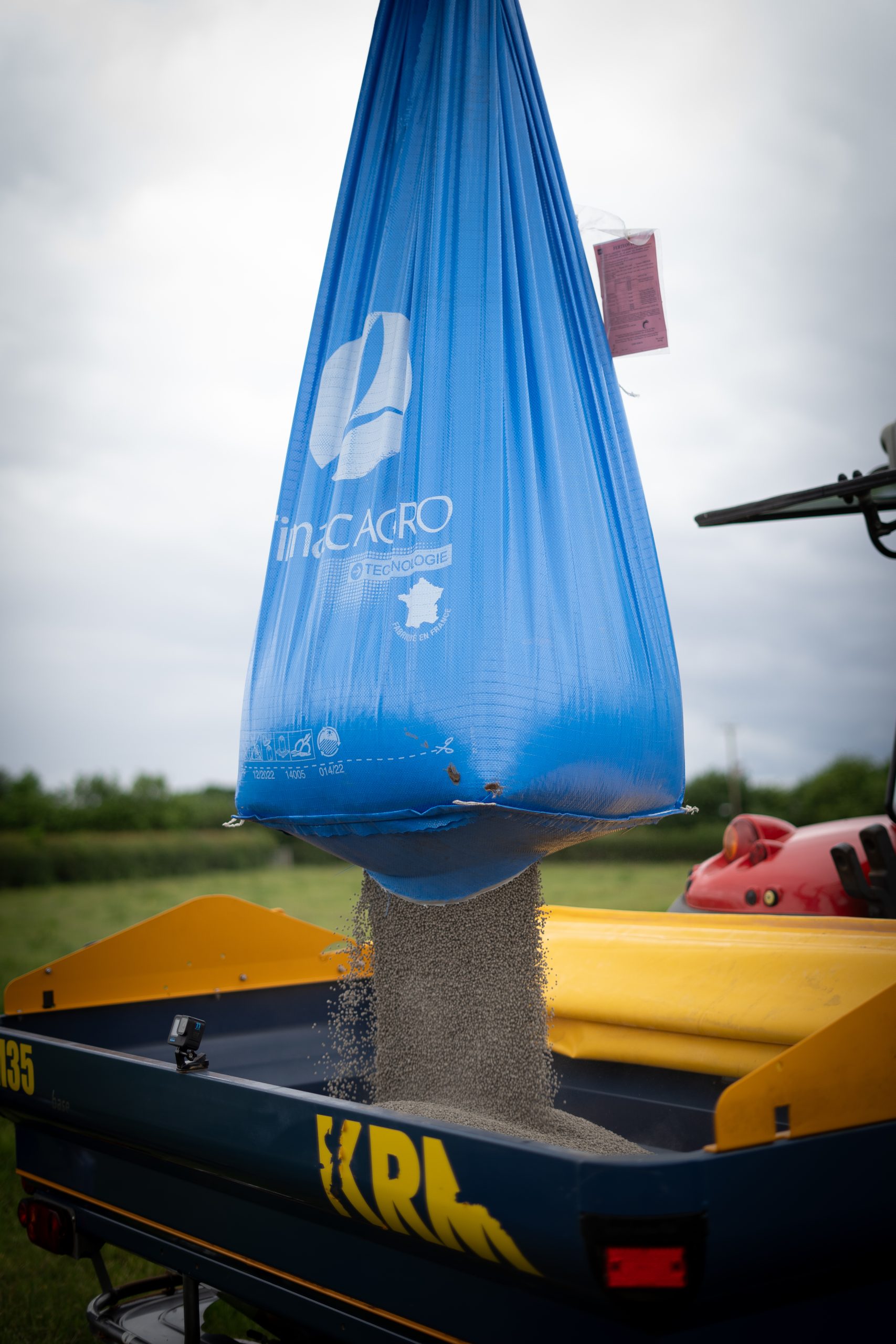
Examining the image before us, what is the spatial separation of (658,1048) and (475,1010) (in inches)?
17.3

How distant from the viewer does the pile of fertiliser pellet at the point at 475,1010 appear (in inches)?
89.0

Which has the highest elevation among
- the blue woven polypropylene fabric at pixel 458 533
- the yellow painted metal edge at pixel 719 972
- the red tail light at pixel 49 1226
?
the blue woven polypropylene fabric at pixel 458 533

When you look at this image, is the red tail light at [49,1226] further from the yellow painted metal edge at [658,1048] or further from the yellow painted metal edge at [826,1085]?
the yellow painted metal edge at [826,1085]

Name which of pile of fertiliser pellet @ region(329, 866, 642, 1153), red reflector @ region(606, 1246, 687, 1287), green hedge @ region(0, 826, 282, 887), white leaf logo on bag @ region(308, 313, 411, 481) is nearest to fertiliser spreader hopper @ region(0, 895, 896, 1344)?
red reflector @ region(606, 1246, 687, 1287)

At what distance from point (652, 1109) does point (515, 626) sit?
1.29 m

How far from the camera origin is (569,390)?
2.16 meters

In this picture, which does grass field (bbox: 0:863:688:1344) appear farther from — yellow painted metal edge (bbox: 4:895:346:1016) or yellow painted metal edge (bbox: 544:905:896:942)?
yellow painted metal edge (bbox: 544:905:896:942)

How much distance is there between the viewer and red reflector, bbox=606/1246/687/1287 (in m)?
1.26

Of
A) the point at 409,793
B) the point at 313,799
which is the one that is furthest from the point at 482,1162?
the point at 313,799

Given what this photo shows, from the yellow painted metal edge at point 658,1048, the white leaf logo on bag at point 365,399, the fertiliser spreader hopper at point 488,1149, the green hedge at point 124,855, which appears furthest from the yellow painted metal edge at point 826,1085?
the green hedge at point 124,855

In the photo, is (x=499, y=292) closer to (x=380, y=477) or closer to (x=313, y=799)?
(x=380, y=477)

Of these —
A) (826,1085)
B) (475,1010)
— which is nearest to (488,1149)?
(826,1085)

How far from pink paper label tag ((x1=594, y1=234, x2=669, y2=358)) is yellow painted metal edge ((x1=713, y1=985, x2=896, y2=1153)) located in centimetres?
163

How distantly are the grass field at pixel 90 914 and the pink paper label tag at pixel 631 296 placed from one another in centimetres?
143
